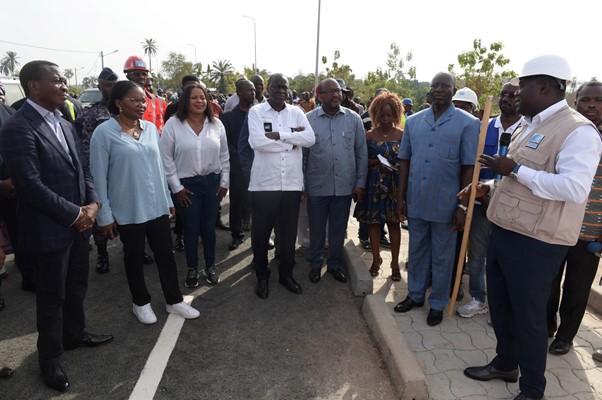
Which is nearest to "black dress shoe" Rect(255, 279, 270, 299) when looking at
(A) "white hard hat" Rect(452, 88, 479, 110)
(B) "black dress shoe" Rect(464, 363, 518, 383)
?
(B) "black dress shoe" Rect(464, 363, 518, 383)

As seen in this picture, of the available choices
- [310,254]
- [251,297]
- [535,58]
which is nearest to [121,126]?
[251,297]

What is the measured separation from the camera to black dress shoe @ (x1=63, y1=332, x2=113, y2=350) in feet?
10.2

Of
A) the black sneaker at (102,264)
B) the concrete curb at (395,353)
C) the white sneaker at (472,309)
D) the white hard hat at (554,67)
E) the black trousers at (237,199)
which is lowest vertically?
the black sneaker at (102,264)

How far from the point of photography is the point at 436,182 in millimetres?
3383

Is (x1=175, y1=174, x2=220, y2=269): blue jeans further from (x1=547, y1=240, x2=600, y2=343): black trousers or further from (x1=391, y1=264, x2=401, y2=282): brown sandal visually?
(x1=547, y1=240, x2=600, y2=343): black trousers

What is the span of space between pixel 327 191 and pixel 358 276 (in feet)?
3.04

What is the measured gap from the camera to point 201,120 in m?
4.03

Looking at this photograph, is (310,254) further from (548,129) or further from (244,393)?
(548,129)

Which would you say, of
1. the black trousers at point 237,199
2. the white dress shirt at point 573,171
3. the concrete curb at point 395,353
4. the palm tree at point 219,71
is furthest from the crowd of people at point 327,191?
the palm tree at point 219,71

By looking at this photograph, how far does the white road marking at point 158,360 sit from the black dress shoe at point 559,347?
297 cm

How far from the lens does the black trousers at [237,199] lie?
214 inches

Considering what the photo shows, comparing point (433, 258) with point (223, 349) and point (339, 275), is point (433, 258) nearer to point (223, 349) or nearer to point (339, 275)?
point (339, 275)

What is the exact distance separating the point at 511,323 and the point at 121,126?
3.22 metres

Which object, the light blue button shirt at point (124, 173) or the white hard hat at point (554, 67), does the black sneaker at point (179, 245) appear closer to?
the light blue button shirt at point (124, 173)
